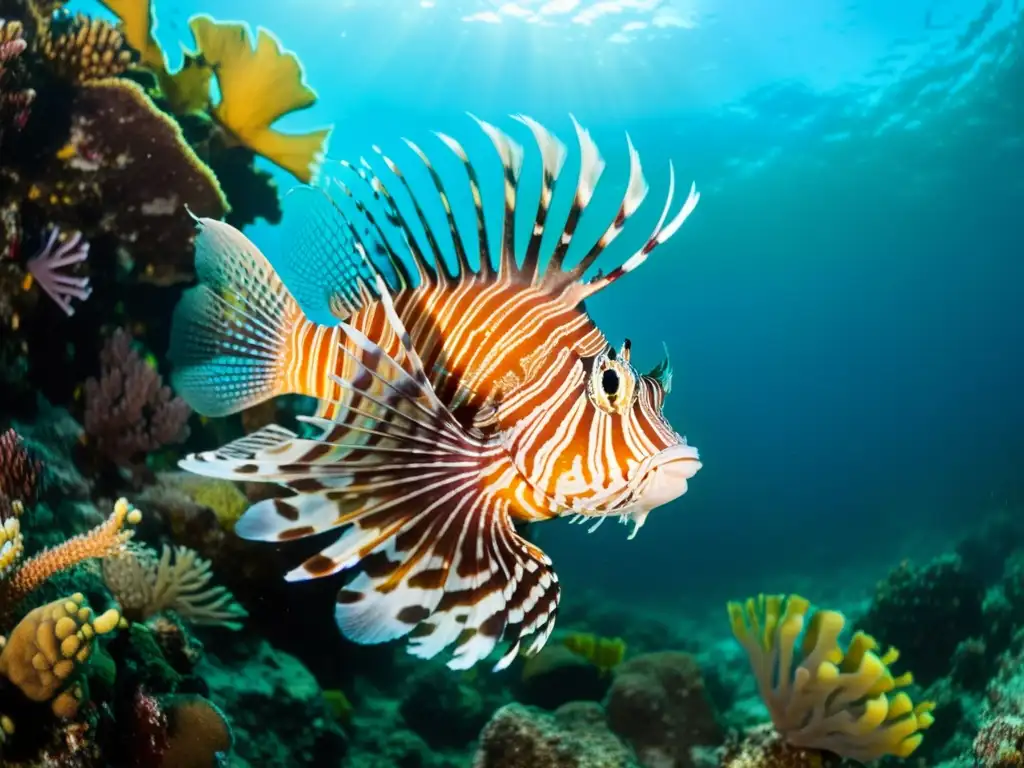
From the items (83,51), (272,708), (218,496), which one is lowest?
(272,708)

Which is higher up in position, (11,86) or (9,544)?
(11,86)

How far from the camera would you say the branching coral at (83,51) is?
500 cm

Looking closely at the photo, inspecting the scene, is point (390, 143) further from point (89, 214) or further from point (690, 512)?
point (690, 512)

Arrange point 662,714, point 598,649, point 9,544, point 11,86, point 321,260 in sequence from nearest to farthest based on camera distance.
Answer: point 9,544, point 321,260, point 11,86, point 662,714, point 598,649

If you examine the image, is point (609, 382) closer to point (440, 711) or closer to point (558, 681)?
point (440, 711)

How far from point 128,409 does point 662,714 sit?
543cm

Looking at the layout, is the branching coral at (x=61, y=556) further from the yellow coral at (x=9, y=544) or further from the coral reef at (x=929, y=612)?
the coral reef at (x=929, y=612)

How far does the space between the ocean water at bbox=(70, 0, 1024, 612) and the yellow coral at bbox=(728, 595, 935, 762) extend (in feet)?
4.14

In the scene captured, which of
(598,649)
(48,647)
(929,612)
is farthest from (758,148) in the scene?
(48,647)

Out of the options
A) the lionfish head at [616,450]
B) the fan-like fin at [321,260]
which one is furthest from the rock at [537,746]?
the fan-like fin at [321,260]

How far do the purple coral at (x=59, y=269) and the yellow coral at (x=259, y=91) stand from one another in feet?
7.06

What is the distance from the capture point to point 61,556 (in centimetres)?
235

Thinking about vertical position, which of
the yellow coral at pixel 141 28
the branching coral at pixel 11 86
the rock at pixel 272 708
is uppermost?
the yellow coral at pixel 141 28

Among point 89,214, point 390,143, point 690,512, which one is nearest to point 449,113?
point 390,143
